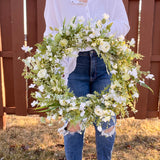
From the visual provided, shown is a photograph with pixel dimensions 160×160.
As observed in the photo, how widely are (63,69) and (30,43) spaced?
5.56 feet

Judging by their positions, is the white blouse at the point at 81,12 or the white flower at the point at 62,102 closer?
the white flower at the point at 62,102

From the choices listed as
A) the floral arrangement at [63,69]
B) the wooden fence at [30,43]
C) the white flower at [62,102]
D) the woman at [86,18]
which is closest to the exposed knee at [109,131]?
the woman at [86,18]

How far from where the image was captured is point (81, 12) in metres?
1.80

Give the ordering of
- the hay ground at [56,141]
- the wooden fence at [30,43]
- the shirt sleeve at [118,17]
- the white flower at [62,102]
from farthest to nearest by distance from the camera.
Result: the wooden fence at [30,43] < the hay ground at [56,141] < the shirt sleeve at [118,17] < the white flower at [62,102]

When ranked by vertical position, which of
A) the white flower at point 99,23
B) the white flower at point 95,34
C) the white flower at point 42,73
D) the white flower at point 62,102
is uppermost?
the white flower at point 99,23

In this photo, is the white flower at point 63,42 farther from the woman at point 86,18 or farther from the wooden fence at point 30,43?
the wooden fence at point 30,43

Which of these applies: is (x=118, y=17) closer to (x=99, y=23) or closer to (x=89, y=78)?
(x=99, y=23)

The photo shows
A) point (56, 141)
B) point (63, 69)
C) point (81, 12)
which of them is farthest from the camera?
point (56, 141)

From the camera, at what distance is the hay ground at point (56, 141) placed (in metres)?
2.80

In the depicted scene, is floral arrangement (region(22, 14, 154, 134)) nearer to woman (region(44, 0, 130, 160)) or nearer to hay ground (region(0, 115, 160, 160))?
woman (region(44, 0, 130, 160))

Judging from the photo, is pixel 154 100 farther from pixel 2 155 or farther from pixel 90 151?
pixel 2 155

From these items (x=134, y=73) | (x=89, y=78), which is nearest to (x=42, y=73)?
(x=89, y=78)

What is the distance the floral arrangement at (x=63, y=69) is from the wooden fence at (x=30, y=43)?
1557 millimetres

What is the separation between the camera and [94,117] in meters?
1.61
